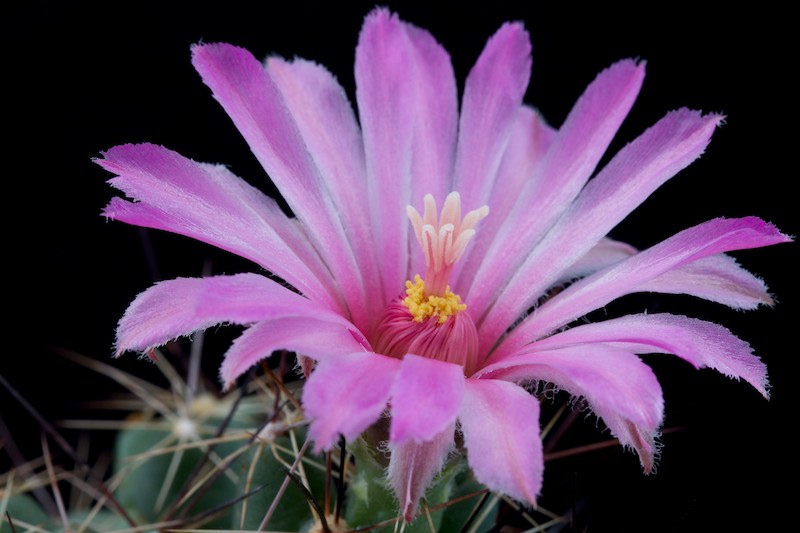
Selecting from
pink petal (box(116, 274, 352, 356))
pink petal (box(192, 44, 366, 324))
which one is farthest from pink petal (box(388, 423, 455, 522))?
pink petal (box(192, 44, 366, 324))

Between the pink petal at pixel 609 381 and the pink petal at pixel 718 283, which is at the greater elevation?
the pink petal at pixel 718 283

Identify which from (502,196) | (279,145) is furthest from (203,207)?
(502,196)

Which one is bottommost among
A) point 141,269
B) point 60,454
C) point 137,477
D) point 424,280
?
point 60,454

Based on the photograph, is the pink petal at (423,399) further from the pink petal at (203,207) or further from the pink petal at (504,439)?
the pink petal at (203,207)

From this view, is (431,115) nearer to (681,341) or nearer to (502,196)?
(502,196)

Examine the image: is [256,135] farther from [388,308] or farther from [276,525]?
[276,525]

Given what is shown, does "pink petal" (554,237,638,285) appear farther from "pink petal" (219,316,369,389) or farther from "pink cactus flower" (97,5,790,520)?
"pink petal" (219,316,369,389)

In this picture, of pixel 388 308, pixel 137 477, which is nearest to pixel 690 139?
pixel 388 308

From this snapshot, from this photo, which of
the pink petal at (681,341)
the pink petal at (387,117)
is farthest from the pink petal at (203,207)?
the pink petal at (681,341)
